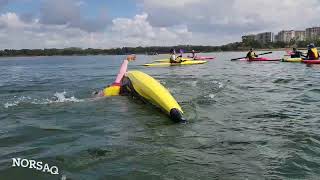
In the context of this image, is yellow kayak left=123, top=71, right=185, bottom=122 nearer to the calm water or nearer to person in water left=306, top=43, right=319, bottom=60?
the calm water

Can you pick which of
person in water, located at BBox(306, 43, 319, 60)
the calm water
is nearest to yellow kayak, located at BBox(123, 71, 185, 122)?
the calm water

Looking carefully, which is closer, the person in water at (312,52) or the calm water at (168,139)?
the calm water at (168,139)

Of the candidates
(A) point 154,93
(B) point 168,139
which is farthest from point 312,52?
(B) point 168,139

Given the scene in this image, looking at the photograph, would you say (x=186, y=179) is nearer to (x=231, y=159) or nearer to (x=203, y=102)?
(x=231, y=159)

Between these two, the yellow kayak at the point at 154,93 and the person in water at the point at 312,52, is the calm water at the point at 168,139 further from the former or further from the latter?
the person in water at the point at 312,52

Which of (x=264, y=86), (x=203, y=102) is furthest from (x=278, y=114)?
(x=264, y=86)

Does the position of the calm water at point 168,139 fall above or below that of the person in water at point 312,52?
below

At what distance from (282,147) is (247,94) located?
7.62m

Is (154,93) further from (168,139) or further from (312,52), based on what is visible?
(312,52)

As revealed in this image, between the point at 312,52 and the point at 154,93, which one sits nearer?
the point at 154,93

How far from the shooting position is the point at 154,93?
12.2 metres

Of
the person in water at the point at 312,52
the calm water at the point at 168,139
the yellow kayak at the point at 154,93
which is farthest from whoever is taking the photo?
the person in water at the point at 312,52

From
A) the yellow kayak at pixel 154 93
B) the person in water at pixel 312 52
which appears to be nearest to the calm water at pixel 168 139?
the yellow kayak at pixel 154 93

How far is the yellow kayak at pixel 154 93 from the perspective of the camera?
10387mm
